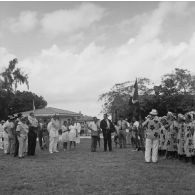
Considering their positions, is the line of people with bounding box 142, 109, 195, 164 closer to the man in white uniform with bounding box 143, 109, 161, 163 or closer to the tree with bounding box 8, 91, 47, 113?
the man in white uniform with bounding box 143, 109, 161, 163

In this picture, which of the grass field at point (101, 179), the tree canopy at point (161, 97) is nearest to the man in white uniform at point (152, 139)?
the grass field at point (101, 179)

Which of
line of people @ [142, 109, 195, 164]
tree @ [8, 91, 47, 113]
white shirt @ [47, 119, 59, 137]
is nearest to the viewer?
line of people @ [142, 109, 195, 164]

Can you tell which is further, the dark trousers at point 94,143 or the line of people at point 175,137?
the dark trousers at point 94,143

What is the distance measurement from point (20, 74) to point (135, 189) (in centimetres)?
5620

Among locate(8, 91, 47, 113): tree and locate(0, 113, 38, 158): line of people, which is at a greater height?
locate(8, 91, 47, 113): tree

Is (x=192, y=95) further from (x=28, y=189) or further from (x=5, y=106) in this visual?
(x=28, y=189)

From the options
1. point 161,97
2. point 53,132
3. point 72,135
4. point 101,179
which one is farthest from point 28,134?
point 161,97

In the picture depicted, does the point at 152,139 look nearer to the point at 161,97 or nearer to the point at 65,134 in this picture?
the point at 65,134

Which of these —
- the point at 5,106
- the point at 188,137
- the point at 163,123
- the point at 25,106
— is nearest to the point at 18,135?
the point at 163,123

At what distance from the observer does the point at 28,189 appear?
8281 mm

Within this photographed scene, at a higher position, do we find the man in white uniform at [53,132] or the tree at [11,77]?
the tree at [11,77]

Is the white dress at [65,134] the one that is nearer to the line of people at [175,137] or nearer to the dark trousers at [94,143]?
the dark trousers at [94,143]

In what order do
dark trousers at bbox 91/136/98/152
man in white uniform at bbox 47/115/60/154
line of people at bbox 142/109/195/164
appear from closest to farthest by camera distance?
line of people at bbox 142/109/195/164
man in white uniform at bbox 47/115/60/154
dark trousers at bbox 91/136/98/152

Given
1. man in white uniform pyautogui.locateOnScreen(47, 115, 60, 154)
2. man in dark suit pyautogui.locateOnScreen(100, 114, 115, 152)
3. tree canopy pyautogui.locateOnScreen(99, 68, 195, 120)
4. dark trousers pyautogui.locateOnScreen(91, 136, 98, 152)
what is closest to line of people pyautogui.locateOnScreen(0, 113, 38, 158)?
man in white uniform pyautogui.locateOnScreen(47, 115, 60, 154)
